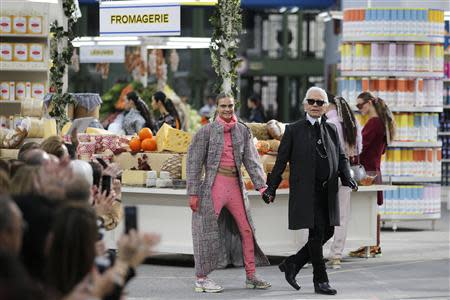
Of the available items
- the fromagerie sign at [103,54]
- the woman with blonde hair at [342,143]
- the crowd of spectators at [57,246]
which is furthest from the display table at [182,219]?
the fromagerie sign at [103,54]

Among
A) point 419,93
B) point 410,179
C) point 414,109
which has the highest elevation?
point 419,93

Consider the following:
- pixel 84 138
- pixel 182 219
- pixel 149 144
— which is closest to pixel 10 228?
pixel 182 219

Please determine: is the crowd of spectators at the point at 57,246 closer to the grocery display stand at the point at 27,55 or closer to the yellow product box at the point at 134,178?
the yellow product box at the point at 134,178

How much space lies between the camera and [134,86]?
23.7m

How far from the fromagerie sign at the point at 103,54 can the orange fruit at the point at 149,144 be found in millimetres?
16953

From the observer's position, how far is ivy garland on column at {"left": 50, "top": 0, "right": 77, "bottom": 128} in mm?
13414

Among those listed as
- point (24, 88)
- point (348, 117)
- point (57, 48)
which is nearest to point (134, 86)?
point (24, 88)

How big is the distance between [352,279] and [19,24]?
6.43 metres

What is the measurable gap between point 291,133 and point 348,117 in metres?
1.87

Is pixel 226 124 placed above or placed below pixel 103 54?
below

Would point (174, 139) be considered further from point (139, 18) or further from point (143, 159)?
point (139, 18)

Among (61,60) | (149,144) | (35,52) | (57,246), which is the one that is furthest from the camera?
(35,52)

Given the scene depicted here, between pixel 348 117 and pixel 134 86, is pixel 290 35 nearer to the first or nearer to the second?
pixel 134 86

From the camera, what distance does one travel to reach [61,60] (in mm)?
13664
